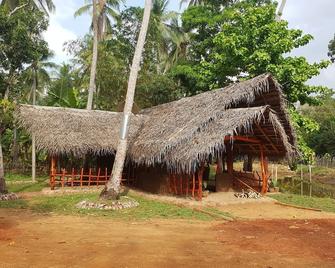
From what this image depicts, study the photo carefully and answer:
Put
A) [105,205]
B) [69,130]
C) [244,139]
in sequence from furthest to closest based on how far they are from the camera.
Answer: [69,130]
[244,139]
[105,205]

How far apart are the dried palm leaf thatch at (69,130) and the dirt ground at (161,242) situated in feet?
17.8

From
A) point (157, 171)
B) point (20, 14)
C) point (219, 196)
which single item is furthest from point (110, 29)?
point (219, 196)

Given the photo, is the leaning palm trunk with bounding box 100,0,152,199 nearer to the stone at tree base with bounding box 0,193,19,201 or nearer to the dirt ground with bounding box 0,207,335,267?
the dirt ground with bounding box 0,207,335,267

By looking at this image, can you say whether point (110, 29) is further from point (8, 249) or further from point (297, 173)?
point (8, 249)

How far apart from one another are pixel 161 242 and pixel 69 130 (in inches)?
395

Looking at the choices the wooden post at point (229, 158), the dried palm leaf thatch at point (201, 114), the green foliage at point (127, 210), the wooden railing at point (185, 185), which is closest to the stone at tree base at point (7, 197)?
the green foliage at point (127, 210)

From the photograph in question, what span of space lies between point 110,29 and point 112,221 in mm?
17895

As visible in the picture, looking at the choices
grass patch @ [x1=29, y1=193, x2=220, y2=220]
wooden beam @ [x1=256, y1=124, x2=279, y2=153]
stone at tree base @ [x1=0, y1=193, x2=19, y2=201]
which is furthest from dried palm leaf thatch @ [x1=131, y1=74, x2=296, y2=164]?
stone at tree base @ [x1=0, y1=193, x2=19, y2=201]

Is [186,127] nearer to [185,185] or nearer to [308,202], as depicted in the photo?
[185,185]

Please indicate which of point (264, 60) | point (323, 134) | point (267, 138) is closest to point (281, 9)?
point (264, 60)

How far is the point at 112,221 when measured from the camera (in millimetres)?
10219

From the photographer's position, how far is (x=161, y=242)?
788cm

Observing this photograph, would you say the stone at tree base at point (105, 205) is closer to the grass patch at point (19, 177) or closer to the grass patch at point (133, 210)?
the grass patch at point (133, 210)

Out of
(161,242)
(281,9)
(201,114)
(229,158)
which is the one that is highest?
(281,9)
